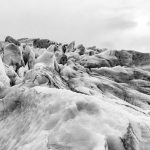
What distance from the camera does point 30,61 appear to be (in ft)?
189

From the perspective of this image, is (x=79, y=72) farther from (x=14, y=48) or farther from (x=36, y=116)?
(x=36, y=116)

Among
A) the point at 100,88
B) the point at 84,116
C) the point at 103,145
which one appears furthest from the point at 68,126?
the point at 100,88

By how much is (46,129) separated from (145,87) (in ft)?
120

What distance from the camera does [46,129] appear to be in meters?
12.0

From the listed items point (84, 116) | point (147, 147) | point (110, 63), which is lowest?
point (110, 63)

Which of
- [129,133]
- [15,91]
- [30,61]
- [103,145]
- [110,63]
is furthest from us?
[110,63]

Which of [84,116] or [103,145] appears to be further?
[84,116]

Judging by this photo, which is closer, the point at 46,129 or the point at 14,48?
the point at 46,129

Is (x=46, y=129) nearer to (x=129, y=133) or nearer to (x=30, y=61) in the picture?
(x=129, y=133)

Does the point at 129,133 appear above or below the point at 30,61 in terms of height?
above

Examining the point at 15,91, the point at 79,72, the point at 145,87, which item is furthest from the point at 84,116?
the point at 145,87

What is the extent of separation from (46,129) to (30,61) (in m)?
46.3

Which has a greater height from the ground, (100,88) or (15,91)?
(15,91)

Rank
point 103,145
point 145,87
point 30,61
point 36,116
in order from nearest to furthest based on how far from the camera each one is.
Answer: point 103,145, point 36,116, point 145,87, point 30,61
